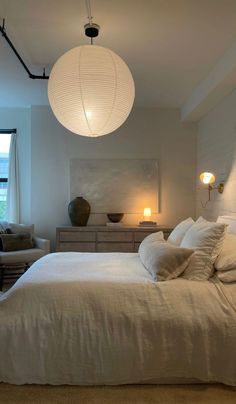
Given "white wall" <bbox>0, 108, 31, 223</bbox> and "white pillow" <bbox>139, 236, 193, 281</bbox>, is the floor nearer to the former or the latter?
"white pillow" <bbox>139, 236, 193, 281</bbox>

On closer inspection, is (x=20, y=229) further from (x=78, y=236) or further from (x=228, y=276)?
(x=228, y=276)

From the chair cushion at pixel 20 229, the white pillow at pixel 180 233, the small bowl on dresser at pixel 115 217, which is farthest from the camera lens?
the small bowl on dresser at pixel 115 217

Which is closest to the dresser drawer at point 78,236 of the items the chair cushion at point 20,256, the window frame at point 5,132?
the chair cushion at point 20,256

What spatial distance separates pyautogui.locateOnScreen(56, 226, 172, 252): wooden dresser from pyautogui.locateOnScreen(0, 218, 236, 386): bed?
2.59 metres

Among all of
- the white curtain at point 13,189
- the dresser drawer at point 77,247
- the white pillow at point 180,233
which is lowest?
the dresser drawer at point 77,247

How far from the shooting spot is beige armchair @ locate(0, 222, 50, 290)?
429cm

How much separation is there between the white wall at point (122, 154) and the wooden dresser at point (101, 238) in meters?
0.56

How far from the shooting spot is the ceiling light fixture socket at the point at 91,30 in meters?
Result: 2.64

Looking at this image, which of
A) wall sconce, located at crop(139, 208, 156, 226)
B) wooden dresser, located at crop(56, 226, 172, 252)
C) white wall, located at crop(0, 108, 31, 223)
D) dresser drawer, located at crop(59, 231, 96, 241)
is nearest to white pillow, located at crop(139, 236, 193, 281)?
wooden dresser, located at crop(56, 226, 172, 252)

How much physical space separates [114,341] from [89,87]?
1503mm

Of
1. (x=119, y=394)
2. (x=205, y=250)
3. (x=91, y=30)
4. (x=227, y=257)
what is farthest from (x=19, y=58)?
(x=119, y=394)

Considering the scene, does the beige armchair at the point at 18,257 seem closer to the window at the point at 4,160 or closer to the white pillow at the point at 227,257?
the window at the point at 4,160

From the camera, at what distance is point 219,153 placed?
13.8 feet

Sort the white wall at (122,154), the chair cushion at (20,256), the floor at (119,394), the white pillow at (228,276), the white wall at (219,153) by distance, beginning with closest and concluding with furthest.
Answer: the floor at (119,394) < the white pillow at (228,276) < the white wall at (219,153) < the chair cushion at (20,256) < the white wall at (122,154)
